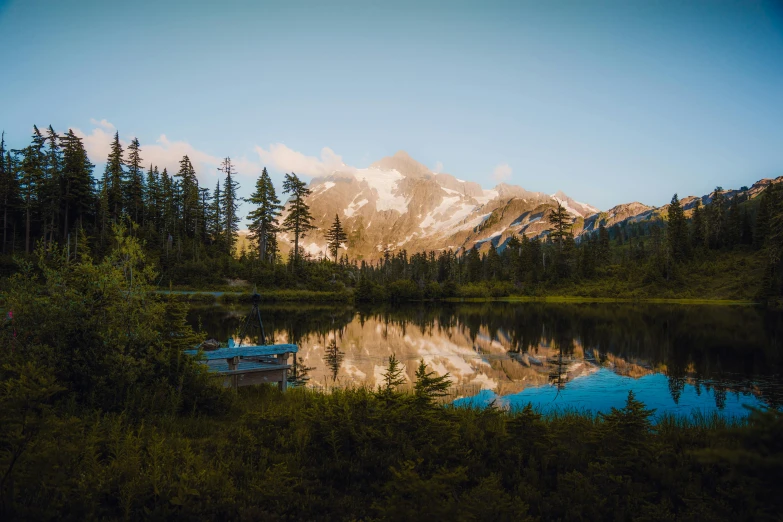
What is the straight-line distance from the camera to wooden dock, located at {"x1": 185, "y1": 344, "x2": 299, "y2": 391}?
39.4 ft

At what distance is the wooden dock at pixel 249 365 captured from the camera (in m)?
12.0

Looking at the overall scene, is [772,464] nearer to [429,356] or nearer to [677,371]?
[677,371]

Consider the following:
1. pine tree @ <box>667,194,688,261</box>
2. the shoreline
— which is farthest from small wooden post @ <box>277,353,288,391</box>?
pine tree @ <box>667,194,688,261</box>

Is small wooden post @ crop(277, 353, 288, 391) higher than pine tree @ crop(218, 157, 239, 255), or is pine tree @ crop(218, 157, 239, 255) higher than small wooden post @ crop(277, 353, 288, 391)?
pine tree @ crop(218, 157, 239, 255)

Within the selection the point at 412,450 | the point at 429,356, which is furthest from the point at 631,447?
the point at 429,356

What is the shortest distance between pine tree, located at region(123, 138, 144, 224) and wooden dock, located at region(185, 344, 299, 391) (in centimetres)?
6077

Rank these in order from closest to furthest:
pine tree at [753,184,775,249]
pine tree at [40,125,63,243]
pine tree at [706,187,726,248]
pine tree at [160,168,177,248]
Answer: pine tree at [40,125,63,243] → pine tree at [160,168,177,248] → pine tree at [753,184,775,249] → pine tree at [706,187,726,248]

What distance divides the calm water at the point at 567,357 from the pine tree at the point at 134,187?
34414 millimetres

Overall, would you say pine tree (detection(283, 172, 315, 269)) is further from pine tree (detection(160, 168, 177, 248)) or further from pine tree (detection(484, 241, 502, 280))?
pine tree (detection(484, 241, 502, 280))

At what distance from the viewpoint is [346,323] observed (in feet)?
131

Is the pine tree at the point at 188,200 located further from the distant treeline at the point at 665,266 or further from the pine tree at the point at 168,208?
the distant treeline at the point at 665,266

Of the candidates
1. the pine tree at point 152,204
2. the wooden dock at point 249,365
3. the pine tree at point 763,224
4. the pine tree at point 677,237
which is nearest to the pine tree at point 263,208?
the pine tree at point 152,204

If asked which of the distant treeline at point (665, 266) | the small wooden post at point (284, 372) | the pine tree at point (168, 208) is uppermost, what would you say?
the pine tree at point (168, 208)

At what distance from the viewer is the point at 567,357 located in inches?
968
